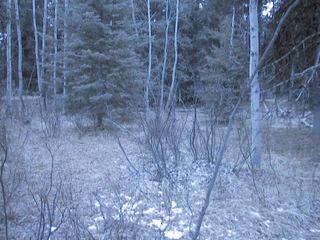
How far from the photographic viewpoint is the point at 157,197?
597 cm

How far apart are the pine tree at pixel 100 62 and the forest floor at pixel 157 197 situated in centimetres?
284

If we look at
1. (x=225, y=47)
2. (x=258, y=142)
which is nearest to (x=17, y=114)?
(x=225, y=47)

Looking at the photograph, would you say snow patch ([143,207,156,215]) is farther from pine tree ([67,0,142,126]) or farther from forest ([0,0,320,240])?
pine tree ([67,0,142,126])

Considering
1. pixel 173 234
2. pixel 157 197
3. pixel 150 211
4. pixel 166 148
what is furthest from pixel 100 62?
pixel 173 234

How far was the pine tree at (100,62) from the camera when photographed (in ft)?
40.1

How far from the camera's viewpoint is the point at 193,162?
7.67m

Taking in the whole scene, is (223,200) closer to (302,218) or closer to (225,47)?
Answer: (302,218)

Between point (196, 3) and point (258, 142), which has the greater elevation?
point (196, 3)

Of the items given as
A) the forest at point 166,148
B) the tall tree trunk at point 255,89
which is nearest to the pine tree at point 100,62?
the forest at point 166,148

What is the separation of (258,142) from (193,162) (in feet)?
4.59

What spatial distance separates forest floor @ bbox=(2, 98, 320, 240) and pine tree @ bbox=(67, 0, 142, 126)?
9.32ft

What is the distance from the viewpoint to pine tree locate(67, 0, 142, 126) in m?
12.2

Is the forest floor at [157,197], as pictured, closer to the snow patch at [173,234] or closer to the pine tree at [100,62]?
the snow patch at [173,234]

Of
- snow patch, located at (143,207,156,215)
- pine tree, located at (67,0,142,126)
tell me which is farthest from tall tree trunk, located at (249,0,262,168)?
pine tree, located at (67,0,142,126)
